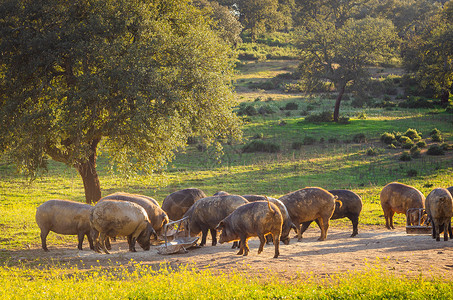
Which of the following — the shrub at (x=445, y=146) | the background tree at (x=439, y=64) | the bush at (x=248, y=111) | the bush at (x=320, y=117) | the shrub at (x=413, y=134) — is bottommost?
the shrub at (x=445, y=146)

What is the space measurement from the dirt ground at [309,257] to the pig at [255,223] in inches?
19.6

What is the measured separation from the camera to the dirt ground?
37.3ft

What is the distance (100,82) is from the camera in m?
17.3

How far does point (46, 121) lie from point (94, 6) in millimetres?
4797

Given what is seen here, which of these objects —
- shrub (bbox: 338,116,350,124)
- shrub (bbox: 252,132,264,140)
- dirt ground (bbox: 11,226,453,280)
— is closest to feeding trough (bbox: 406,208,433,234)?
dirt ground (bbox: 11,226,453,280)

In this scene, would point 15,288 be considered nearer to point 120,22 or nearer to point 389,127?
point 120,22

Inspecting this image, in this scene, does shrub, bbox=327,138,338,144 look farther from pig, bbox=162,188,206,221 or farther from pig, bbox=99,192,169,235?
pig, bbox=99,192,169,235

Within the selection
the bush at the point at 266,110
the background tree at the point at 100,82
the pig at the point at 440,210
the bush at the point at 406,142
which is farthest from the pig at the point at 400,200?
the bush at the point at 266,110

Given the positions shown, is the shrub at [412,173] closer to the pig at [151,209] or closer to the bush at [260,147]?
the bush at [260,147]

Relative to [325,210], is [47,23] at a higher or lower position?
higher

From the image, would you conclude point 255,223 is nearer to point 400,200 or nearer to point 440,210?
point 440,210

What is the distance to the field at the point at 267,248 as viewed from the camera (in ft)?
32.5

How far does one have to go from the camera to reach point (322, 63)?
166 ft

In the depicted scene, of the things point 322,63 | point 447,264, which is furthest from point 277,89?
point 447,264
